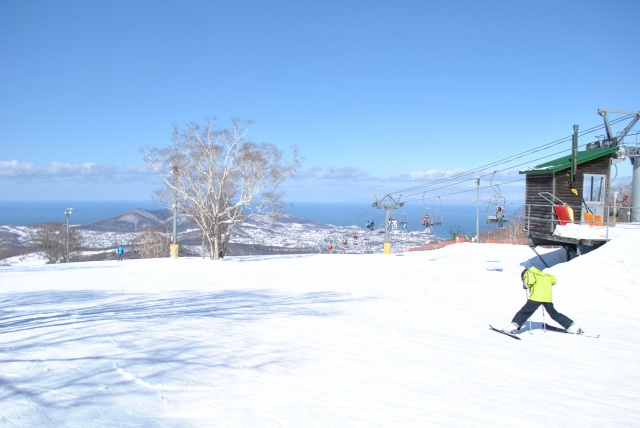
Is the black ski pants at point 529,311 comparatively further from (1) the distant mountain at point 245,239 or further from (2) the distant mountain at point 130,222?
(2) the distant mountain at point 130,222

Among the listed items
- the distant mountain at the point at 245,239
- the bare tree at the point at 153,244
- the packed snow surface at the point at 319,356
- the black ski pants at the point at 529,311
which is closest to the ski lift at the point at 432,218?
the distant mountain at the point at 245,239

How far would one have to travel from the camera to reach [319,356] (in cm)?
686

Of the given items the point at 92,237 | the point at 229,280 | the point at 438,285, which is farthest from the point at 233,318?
the point at 92,237

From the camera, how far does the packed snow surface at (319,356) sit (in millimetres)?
4648

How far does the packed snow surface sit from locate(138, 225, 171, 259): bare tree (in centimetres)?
3784

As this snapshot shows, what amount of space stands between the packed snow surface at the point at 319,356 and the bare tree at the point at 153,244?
37840mm

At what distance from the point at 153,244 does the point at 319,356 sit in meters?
50.3

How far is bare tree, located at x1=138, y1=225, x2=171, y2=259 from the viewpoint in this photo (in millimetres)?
51188

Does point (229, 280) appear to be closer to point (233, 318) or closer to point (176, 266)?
point (176, 266)

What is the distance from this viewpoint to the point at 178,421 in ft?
13.8

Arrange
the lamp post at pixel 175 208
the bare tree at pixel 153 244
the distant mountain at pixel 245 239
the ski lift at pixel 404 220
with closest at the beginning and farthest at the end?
1. the lamp post at pixel 175 208
2. the ski lift at pixel 404 220
3. the distant mountain at pixel 245 239
4. the bare tree at pixel 153 244

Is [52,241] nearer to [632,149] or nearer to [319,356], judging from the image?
[319,356]

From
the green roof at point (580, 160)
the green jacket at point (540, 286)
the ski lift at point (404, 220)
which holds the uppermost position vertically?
the green roof at point (580, 160)

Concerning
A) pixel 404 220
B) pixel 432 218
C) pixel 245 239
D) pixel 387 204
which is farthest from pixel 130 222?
pixel 432 218
